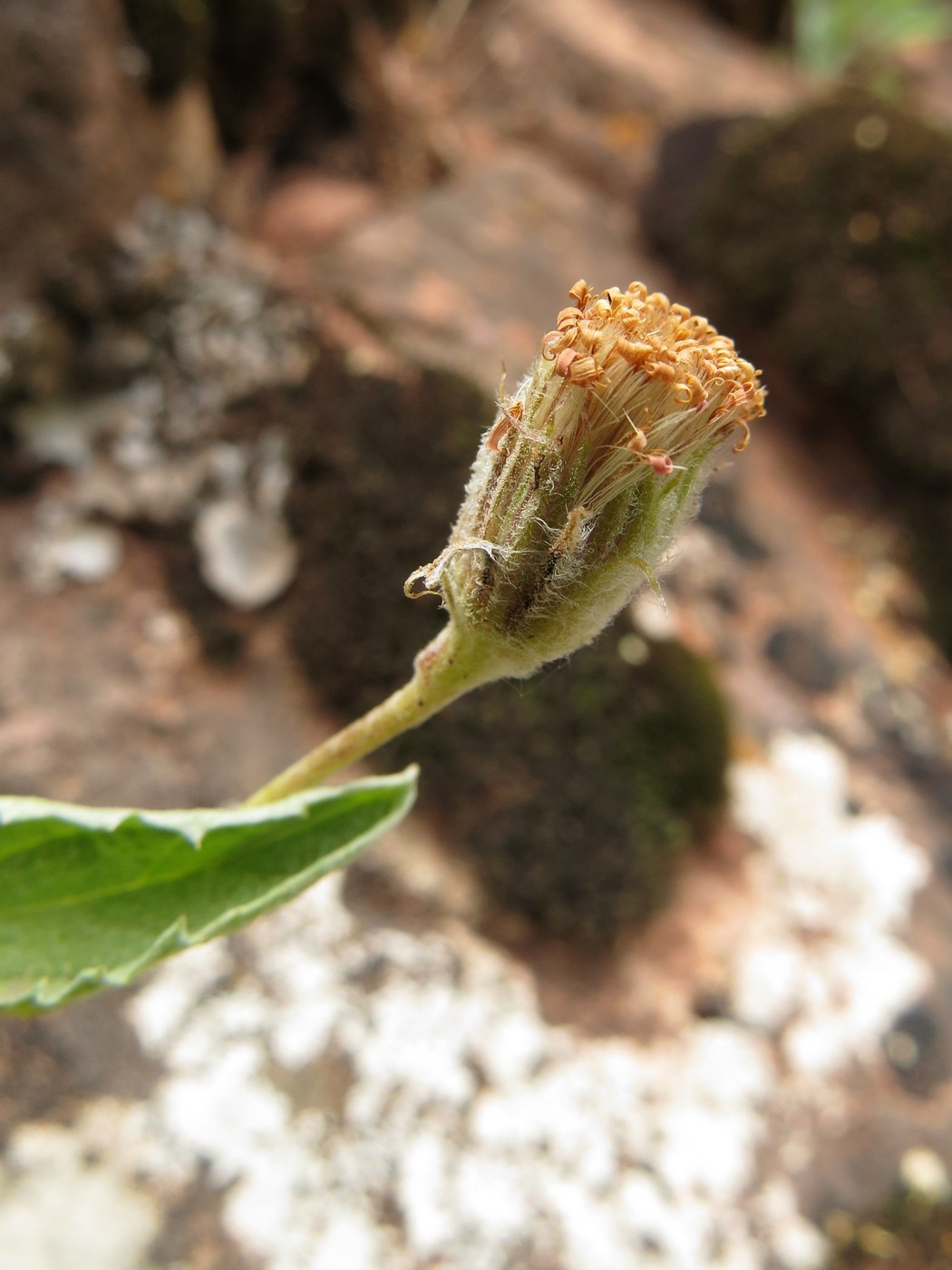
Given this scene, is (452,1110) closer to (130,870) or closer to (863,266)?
(130,870)

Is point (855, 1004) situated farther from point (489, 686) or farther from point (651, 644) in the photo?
point (489, 686)

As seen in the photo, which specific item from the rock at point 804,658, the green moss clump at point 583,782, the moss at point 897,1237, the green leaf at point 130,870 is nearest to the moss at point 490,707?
the green moss clump at point 583,782

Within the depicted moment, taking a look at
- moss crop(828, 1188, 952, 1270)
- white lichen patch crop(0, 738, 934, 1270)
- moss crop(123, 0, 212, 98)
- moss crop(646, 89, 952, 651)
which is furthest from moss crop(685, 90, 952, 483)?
moss crop(828, 1188, 952, 1270)

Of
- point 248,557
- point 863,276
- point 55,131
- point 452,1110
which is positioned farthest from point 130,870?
point 863,276

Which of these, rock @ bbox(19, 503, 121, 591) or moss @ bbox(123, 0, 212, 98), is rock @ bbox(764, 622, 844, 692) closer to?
rock @ bbox(19, 503, 121, 591)

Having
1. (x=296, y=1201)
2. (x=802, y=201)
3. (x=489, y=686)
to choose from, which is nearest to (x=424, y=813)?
(x=489, y=686)
